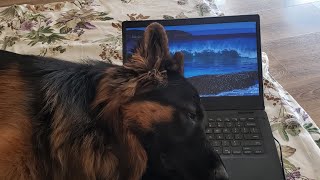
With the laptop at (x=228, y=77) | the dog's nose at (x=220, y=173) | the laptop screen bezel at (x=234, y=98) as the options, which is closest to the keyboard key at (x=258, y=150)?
the laptop at (x=228, y=77)

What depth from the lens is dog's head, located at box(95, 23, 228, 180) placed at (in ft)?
2.25

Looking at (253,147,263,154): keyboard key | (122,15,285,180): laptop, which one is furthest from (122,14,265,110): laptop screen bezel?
(253,147,263,154): keyboard key

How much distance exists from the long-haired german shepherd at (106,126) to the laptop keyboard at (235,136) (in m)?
0.25

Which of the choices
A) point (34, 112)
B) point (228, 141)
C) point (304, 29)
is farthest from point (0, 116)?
point (304, 29)

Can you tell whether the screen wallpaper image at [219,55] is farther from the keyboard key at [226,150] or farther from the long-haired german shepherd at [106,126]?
the long-haired german shepherd at [106,126]

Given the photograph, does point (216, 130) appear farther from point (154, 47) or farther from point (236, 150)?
point (154, 47)

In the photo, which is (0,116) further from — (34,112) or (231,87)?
(231,87)

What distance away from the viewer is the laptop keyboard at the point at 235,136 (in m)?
0.96

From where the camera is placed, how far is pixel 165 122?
0.69m

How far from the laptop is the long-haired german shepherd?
234 millimetres

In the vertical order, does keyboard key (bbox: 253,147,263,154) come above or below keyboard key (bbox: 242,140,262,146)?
below

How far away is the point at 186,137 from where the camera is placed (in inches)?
27.9

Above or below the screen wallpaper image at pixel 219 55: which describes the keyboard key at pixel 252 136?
below

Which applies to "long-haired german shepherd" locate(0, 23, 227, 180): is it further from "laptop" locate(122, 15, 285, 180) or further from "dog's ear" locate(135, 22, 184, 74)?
"laptop" locate(122, 15, 285, 180)
